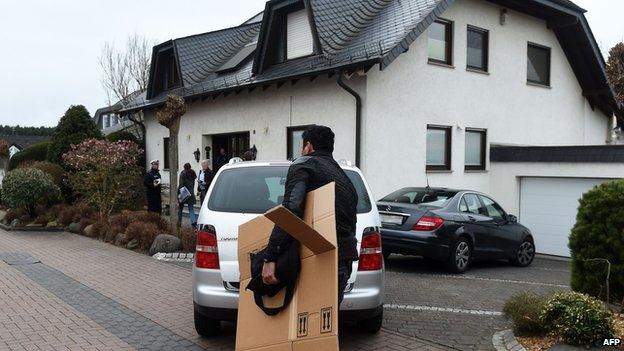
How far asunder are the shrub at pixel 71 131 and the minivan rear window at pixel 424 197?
11.6 m

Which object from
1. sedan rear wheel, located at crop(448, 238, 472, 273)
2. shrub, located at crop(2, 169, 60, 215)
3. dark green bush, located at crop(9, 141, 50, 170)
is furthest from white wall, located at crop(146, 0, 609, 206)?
dark green bush, located at crop(9, 141, 50, 170)

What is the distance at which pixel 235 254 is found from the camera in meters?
4.95

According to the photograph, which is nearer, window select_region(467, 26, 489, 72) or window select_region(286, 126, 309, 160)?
window select_region(286, 126, 309, 160)

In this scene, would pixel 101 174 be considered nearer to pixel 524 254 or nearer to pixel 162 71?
pixel 162 71

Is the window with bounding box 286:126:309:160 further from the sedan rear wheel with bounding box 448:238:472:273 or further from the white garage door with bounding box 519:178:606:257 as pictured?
the white garage door with bounding box 519:178:606:257

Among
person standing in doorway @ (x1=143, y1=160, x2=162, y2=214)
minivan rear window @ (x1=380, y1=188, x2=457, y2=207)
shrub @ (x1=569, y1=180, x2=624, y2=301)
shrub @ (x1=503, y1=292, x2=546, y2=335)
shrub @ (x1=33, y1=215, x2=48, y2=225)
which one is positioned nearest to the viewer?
shrub @ (x1=503, y1=292, x2=546, y2=335)

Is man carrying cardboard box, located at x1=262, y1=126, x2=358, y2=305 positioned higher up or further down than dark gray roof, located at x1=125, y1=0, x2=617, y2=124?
further down

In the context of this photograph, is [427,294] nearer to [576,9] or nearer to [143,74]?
[576,9]

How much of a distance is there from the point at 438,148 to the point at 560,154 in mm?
3091

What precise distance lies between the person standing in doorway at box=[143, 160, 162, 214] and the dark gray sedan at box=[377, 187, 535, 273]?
6.57 metres

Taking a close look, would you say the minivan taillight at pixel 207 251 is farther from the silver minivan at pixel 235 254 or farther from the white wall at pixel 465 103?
the white wall at pixel 465 103

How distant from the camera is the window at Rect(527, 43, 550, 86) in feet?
55.5

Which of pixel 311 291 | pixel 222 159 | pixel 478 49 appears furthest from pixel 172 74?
pixel 311 291

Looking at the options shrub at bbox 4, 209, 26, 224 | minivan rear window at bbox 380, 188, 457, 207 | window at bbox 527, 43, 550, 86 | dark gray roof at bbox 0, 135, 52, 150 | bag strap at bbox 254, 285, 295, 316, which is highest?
window at bbox 527, 43, 550, 86
